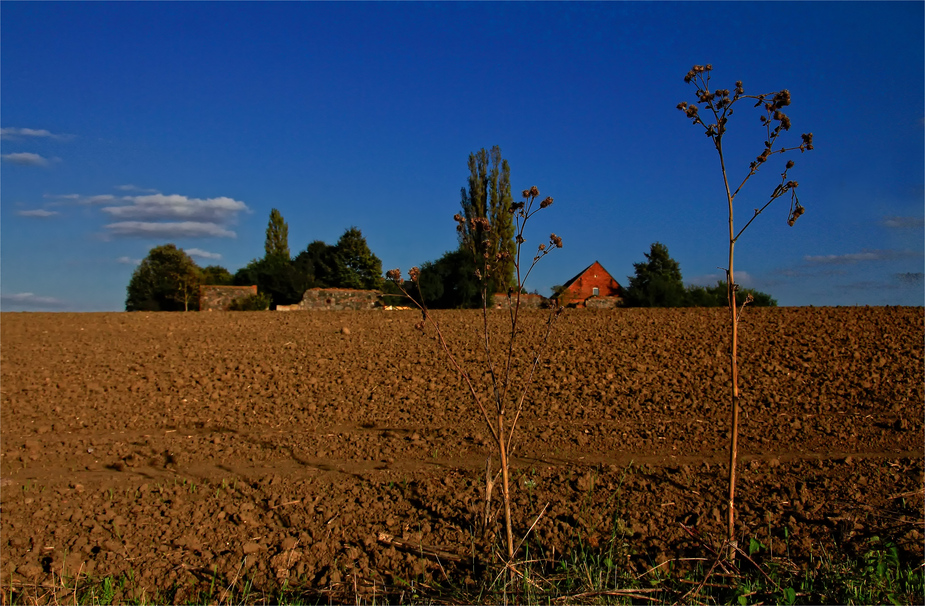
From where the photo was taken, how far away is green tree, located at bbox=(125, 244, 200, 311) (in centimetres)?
2670

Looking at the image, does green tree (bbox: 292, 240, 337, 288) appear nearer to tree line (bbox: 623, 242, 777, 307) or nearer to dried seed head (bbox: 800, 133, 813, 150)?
tree line (bbox: 623, 242, 777, 307)

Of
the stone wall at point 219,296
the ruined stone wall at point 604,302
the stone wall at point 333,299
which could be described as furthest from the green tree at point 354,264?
the ruined stone wall at point 604,302

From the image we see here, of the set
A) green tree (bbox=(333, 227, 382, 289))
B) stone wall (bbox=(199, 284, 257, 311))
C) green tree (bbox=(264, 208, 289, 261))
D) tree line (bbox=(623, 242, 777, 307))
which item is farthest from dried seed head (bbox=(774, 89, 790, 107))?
green tree (bbox=(264, 208, 289, 261))

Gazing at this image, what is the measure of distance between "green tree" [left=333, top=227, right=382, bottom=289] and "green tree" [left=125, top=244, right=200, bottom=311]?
7236 millimetres

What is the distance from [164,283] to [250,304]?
11.8 metres

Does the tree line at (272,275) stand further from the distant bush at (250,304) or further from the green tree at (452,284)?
the green tree at (452,284)

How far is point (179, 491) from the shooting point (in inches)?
157

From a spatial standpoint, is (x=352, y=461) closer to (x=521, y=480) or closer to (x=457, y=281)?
(x=521, y=480)

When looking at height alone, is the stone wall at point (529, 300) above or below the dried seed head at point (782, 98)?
below

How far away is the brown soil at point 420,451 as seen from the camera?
313 centimetres

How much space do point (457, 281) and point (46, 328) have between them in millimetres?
9310

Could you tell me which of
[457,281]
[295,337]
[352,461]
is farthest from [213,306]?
[352,461]

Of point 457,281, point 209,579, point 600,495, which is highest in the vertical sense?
point 457,281

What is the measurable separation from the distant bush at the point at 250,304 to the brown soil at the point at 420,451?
10787mm
